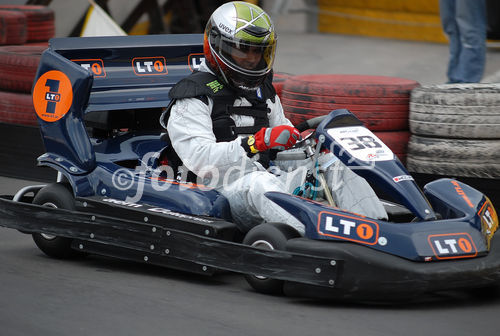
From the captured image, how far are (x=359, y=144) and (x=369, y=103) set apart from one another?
150cm

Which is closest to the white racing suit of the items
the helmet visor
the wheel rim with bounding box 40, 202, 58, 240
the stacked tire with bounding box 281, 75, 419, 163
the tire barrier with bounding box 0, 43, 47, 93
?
the helmet visor

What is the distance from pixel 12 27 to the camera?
927 centimetres

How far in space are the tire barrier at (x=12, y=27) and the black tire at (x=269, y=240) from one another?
6029mm

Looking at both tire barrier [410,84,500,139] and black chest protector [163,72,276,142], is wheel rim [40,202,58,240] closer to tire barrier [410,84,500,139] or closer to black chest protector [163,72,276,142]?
black chest protector [163,72,276,142]

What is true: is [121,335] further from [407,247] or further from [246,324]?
[407,247]

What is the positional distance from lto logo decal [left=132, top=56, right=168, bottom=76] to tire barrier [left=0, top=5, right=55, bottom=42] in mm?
4712

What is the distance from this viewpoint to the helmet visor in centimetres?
435

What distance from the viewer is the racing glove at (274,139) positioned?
13.0 ft

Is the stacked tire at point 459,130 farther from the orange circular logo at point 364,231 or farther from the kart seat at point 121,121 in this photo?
the orange circular logo at point 364,231

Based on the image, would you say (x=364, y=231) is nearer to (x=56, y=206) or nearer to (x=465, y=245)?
(x=465, y=245)

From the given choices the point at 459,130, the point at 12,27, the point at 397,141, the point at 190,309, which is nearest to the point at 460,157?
the point at 459,130

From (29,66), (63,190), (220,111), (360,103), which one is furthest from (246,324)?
(29,66)

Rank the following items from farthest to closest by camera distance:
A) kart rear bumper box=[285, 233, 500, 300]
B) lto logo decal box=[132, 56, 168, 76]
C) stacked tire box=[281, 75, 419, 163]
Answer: stacked tire box=[281, 75, 419, 163] → lto logo decal box=[132, 56, 168, 76] → kart rear bumper box=[285, 233, 500, 300]

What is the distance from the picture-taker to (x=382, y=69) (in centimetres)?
973
